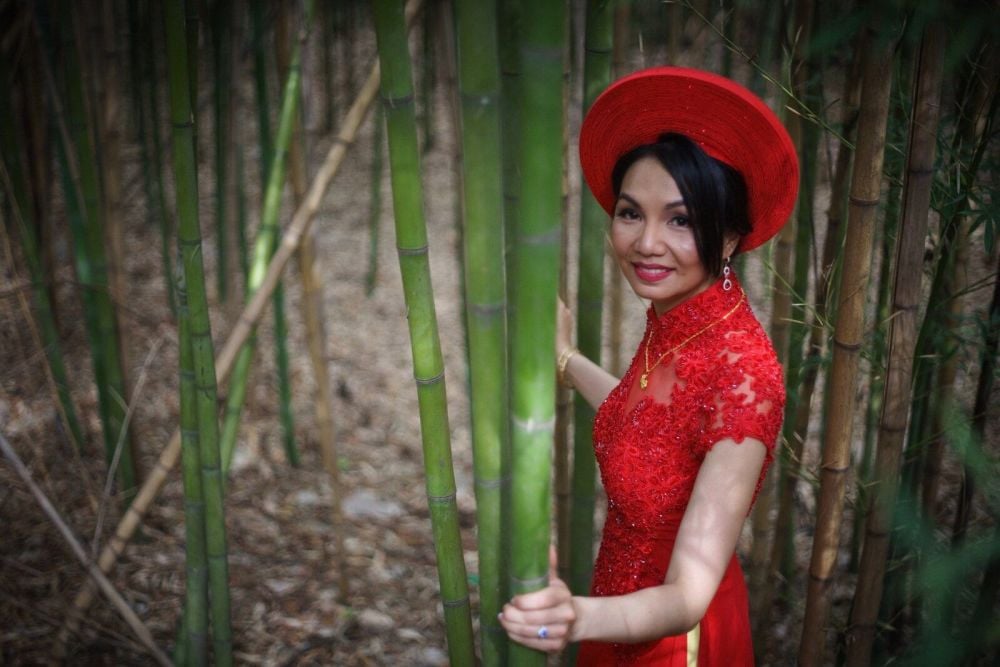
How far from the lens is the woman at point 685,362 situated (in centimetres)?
102

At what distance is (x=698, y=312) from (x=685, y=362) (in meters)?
0.07

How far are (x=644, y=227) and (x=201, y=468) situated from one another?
2.69ft

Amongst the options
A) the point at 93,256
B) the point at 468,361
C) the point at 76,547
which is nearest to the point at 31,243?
the point at 93,256

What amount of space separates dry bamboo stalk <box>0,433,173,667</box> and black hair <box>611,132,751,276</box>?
3.24 feet

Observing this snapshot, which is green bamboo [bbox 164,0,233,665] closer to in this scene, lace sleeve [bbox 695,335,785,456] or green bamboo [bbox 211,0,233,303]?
lace sleeve [bbox 695,335,785,456]

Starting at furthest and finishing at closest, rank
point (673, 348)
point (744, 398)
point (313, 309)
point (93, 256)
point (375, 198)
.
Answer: point (375, 198), point (93, 256), point (313, 309), point (673, 348), point (744, 398)

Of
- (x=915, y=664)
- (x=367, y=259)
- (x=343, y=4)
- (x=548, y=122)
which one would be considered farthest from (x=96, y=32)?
(x=915, y=664)

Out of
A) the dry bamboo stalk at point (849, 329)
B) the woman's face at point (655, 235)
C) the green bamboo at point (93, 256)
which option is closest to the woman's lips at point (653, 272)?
the woman's face at point (655, 235)

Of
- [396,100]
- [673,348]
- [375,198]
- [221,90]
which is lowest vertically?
[673,348]

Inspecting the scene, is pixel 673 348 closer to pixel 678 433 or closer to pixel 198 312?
pixel 678 433

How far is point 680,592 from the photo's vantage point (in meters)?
0.99

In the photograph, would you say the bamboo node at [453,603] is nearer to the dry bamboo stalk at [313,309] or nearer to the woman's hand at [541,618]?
the woman's hand at [541,618]

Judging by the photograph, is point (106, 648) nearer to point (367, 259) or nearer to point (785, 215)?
point (785, 215)

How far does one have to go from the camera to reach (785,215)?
1.11 meters
